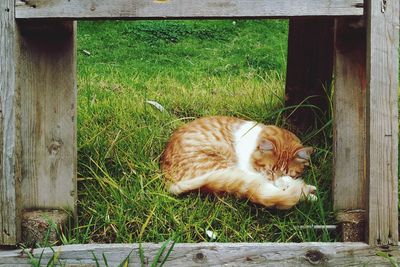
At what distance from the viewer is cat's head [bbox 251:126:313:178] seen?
3215 millimetres

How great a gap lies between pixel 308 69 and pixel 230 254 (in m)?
1.39

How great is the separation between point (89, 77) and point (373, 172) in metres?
2.77

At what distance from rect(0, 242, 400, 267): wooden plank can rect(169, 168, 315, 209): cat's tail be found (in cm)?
28

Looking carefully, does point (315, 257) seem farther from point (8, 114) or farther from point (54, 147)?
point (8, 114)

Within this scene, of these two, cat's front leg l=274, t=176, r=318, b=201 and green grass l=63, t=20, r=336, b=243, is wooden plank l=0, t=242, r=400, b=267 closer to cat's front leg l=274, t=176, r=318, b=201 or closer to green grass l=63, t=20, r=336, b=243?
Result: green grass l=63, t=20, r=336, b=243

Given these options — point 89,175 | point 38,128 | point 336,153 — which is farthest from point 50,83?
point 336,153

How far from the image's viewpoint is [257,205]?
109 inches

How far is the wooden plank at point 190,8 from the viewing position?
7.91 feet

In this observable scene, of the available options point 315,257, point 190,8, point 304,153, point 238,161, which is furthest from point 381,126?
point 238,161

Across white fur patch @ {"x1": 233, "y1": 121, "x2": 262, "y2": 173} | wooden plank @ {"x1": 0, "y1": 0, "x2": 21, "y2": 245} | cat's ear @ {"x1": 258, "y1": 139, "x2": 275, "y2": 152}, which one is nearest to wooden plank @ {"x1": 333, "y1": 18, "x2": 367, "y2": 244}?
cat's ear @ {"x1": 258, "y1": 139, "x2": 275, "y2": 152}

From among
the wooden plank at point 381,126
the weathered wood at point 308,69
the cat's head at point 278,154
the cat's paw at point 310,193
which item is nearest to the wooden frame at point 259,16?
the wooden plank at point 381,126

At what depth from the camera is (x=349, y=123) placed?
8.95 feet

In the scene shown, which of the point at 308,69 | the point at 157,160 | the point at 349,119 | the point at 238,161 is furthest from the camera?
the point at 308,69

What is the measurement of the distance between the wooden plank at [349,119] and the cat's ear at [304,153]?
12.0 inches
